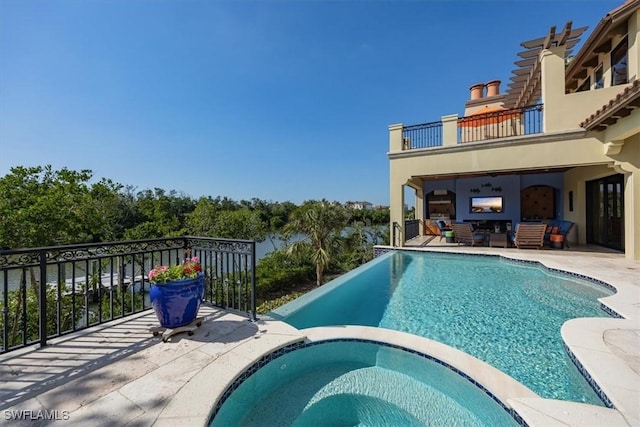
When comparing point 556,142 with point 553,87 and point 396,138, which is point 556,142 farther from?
point 396,138

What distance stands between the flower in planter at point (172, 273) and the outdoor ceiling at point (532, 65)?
10.9 metres

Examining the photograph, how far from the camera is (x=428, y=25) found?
8.13 metres

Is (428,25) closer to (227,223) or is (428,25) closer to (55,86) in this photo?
(55,86)

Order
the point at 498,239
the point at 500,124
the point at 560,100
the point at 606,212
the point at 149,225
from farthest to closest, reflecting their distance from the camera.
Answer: the point at 149,225 → the point at 498,239 → the point at 500,124 → the point at 606,212 → the point at 560,100

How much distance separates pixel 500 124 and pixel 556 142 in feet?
6.25

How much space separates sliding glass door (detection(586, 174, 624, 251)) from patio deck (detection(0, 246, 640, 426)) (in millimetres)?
7021

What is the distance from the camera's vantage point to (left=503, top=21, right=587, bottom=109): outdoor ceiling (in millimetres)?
7775

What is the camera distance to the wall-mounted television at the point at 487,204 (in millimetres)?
12772

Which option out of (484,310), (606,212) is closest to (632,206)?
(606,212)

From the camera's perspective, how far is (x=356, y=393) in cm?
257

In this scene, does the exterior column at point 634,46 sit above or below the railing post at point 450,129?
above

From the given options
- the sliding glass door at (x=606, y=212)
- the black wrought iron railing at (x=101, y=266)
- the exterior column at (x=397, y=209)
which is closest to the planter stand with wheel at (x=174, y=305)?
the black wrought iron railing at (x=101, y=266)

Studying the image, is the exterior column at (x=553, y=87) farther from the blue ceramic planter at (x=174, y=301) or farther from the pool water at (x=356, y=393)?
the blue ceramic planter at (x=174, y=301)

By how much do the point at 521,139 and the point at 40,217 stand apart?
1334 cm
